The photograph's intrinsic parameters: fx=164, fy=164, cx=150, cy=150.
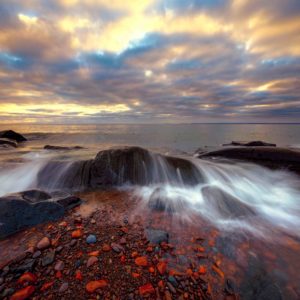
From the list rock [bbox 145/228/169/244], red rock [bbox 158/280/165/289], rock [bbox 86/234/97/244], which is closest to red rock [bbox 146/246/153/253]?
rock [bbox 145/228/169/244]

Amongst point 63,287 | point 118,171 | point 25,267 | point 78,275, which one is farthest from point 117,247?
point 118,171

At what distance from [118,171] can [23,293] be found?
230 inches

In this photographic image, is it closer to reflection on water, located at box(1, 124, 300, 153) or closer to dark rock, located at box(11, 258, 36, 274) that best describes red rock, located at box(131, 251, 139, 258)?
dark rock, located at box(11, 258, 36, 274)

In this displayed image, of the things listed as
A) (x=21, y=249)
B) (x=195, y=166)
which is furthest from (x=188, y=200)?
(x=21, y=249)

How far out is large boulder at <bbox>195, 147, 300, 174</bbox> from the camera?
10.1 meters

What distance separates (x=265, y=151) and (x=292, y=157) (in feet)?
4.83

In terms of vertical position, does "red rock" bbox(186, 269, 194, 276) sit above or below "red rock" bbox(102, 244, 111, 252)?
below

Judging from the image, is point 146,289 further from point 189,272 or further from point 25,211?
point 25,211

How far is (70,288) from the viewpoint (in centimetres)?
256

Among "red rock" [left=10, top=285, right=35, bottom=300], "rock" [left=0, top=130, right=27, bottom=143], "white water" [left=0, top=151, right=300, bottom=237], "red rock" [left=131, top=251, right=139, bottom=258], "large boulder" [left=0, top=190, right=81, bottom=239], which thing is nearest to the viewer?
"red rock" [left=10, top=285, right=35, bottom=300]

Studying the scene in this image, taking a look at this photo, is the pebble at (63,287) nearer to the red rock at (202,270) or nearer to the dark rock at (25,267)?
the dark rock at (25,267)

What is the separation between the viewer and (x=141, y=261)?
316 centimetres

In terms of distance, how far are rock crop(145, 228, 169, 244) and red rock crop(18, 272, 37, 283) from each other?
7.25ft

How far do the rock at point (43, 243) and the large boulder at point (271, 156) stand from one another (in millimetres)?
11962
